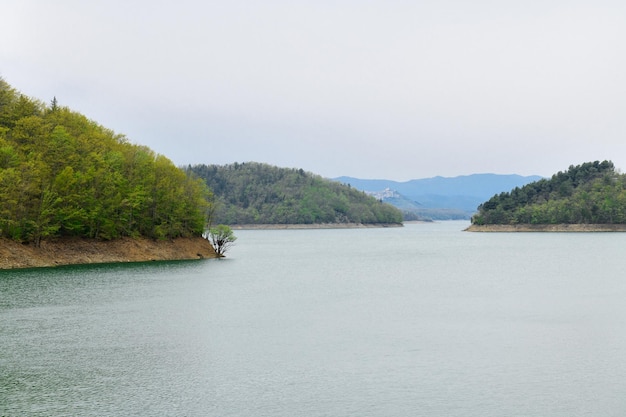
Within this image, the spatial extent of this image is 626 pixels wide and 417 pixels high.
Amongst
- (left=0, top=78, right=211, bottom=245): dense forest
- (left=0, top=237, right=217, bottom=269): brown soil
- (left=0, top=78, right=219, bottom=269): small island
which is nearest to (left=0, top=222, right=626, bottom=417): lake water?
(left=0, top=237, right=217, bottom=269): brown soil

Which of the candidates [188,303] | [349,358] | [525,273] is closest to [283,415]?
[349,358]

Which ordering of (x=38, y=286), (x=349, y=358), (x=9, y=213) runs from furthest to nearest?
(x=9, y=213) → (x=38, y=286) → (x=349, y=358)

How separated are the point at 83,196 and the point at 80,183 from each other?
2157 millimetres

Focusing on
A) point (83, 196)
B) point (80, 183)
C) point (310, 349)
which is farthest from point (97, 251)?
point (310, 349)

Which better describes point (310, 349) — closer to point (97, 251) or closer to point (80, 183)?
point (97, 251)

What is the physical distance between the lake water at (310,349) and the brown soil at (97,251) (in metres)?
14.0

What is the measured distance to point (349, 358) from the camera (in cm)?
2784

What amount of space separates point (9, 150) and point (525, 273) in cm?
6280

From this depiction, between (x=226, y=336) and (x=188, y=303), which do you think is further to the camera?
(x=188, y=303)

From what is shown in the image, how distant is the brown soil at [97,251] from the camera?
7231 centimetres

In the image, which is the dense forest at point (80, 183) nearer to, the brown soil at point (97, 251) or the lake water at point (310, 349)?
the brown soil at point (97, 251)

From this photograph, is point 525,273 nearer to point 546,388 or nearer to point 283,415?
point 546,388

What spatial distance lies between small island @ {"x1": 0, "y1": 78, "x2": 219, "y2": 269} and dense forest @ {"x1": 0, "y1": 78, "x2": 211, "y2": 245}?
0.12 m

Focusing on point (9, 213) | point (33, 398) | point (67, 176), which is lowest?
point (33, 398)
